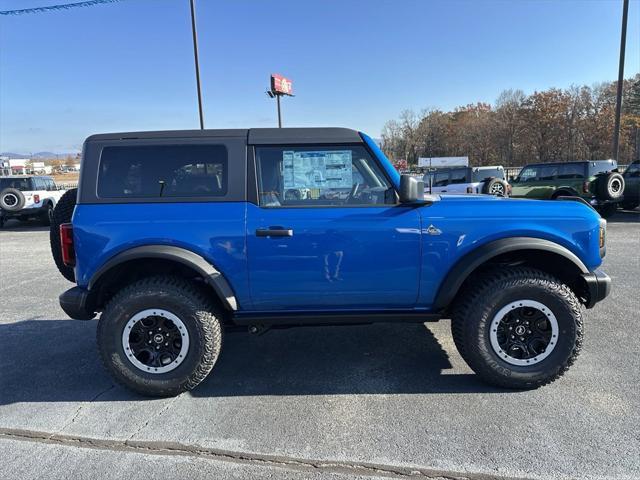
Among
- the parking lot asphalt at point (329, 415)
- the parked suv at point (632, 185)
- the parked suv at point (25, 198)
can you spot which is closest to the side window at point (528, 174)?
the parked suv at point (632, 185)

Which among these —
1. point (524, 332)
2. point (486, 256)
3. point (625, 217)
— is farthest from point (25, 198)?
point (625, 217)

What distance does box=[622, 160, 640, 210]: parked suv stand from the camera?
12.7m

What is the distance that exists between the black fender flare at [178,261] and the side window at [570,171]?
12273 mm

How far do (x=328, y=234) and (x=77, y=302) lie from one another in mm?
1921

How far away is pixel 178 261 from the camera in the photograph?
3.01 metres

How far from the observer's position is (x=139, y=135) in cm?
324

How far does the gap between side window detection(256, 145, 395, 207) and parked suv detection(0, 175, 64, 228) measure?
43.9 ft

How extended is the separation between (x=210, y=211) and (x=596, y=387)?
307 cm

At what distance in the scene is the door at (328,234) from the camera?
3043 millimetres

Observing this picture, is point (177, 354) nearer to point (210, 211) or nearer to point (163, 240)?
point (163, 240)

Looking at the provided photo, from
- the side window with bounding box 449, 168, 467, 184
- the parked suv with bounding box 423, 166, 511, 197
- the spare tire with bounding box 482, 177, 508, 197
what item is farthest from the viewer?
the side window with bounding box 449, 168, 467, 184

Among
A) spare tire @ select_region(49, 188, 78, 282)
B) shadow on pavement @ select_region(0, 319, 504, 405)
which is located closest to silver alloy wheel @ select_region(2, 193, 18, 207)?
shadow on pavement @ select_region(0, 319, 504, 405)

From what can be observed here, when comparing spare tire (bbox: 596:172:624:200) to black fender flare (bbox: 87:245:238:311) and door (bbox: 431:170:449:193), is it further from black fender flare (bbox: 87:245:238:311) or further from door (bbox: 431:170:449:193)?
black fender flare (bbox: 87:245:238:311)

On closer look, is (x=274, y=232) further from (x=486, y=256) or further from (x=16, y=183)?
(x=16, y=183)
